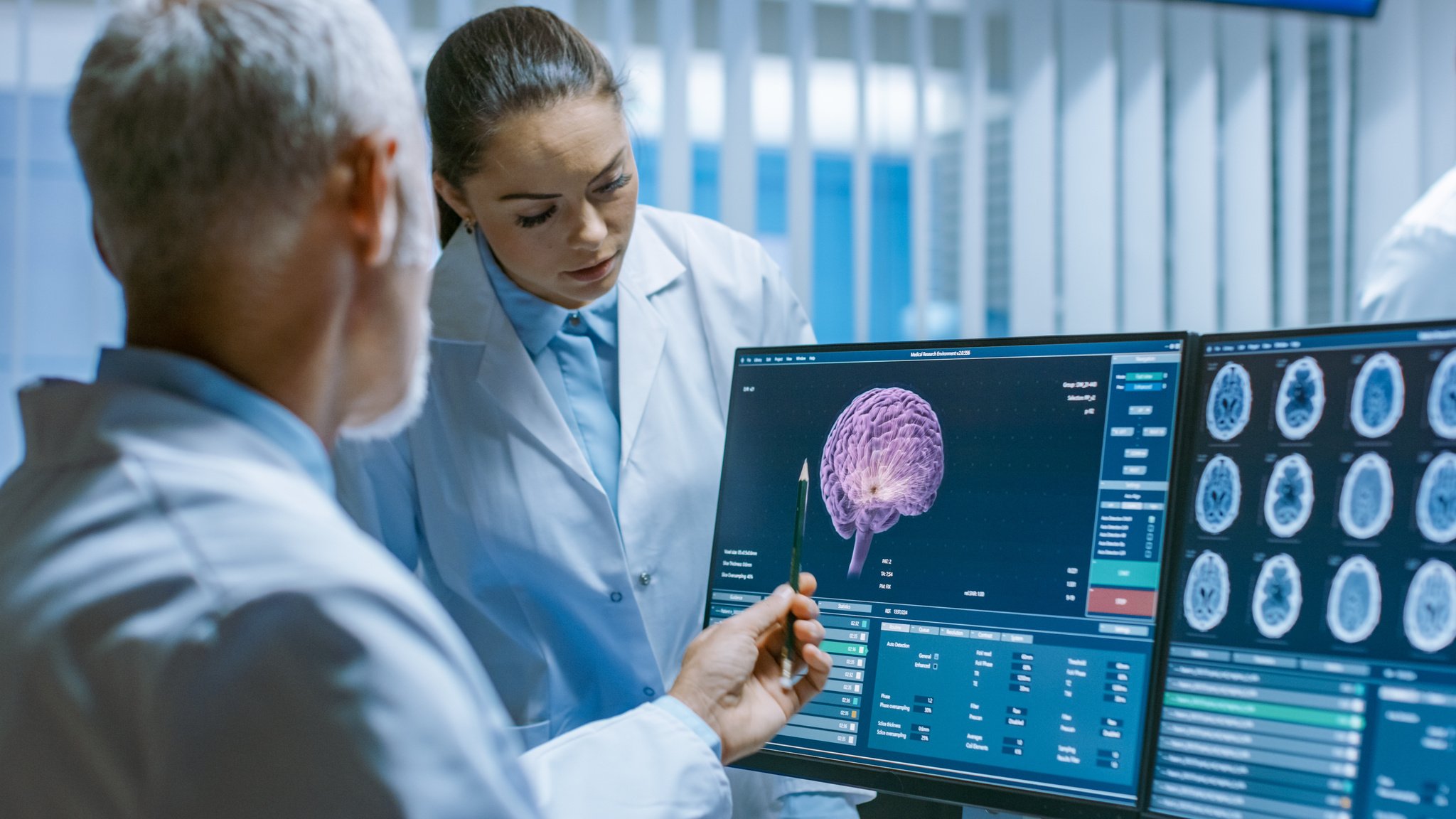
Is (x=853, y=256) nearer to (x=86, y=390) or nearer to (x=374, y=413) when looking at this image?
(x=374, y=413)

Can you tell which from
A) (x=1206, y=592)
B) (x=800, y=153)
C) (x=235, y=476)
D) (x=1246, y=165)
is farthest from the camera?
(x=1246, y=165)

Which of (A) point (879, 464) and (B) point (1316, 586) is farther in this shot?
(A) point (879, 464)

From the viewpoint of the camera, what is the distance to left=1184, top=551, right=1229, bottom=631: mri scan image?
110cm

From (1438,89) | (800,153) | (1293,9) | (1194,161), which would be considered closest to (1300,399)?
(800,153)

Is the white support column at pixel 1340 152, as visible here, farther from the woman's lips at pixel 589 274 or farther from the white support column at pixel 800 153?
the woman's lips at pixel 589 274

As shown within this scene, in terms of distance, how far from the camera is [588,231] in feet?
5.05

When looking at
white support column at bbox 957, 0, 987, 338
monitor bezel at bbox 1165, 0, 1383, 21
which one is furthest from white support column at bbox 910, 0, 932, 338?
monitor bezel at bbox 1165, 0, 1383, 21

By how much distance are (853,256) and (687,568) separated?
1.58 metres

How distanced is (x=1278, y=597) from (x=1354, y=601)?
62mm

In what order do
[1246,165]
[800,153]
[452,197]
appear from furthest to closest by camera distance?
[1246,165] → [800,153] → [452,197]

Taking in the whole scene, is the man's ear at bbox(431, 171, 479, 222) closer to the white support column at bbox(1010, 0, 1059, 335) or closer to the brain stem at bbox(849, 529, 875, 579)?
the brain stem at bbox(849, 529, 875, 579)

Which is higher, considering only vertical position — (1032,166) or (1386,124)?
(1386,124)

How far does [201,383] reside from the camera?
0.75 metres

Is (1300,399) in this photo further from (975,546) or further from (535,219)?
(535,219)
